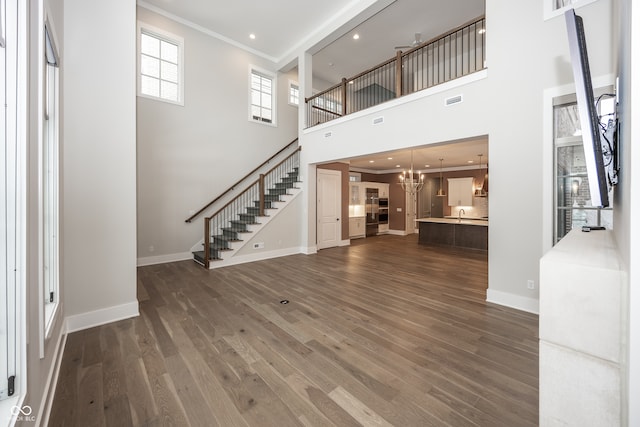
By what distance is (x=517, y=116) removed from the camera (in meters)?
3.42

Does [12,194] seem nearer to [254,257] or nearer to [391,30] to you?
[254,257]

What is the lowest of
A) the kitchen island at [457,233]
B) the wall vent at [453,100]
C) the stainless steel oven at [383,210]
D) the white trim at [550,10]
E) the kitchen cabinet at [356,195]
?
the kitchen island at [457,233]

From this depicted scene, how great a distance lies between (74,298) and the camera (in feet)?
9.57

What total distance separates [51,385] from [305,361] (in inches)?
76.9

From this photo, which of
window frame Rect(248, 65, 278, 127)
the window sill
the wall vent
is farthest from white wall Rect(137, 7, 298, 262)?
the wall vent

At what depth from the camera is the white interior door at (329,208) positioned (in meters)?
7.80

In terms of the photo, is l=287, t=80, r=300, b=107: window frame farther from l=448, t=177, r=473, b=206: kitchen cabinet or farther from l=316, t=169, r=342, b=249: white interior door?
l=448, t=177, r=473, b=206: kitchen cabinet

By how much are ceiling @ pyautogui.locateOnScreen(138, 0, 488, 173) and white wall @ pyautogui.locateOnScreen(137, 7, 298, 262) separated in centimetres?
42

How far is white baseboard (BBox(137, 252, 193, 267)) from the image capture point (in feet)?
19.5

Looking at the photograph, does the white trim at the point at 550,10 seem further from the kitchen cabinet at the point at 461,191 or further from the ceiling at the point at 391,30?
the kitchen cabinet at the point at 461,191

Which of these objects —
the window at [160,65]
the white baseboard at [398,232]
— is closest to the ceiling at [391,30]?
the window at [160,65]

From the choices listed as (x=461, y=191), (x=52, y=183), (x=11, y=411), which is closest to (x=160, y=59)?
(x=52, y=183)

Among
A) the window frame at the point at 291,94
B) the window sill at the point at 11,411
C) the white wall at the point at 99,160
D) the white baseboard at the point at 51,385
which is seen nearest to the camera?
the window sill at the point at 11,411

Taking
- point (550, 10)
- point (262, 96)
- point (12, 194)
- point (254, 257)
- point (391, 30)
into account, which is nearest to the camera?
point (12, 194)
